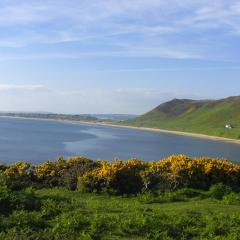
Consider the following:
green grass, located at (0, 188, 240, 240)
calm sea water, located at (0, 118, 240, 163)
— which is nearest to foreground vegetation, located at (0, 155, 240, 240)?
green grass, located at (0, 188, 240, 240)

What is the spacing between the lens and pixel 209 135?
494 ft

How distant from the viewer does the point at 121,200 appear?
50.1ft

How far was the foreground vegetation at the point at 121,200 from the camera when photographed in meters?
10.4

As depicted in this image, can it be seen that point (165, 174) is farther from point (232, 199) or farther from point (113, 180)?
point (232, 199)

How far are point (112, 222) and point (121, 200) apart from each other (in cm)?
448

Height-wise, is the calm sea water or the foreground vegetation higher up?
the foreground vegetation

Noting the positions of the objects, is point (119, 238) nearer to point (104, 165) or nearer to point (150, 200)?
point (150, 200)

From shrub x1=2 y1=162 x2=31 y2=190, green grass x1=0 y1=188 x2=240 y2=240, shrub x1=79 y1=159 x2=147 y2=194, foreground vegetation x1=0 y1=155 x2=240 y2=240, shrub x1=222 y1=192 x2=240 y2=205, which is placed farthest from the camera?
shrub x1=79 y1=159 x2=147 y2=194

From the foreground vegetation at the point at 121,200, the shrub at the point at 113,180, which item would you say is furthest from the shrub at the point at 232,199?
the shrub at the point at 113,180

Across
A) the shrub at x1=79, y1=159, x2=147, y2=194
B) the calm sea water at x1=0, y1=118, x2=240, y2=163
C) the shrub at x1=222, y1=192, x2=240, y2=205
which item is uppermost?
the shrub at x1=79, y1=159, x2=147, y2=194

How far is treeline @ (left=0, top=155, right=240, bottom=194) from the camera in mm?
16688

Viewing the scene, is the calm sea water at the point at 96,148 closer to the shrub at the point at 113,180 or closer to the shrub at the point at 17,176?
the shrub at the point at 17,176

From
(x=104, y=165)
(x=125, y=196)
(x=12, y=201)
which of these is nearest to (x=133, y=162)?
(x=104, y=165)

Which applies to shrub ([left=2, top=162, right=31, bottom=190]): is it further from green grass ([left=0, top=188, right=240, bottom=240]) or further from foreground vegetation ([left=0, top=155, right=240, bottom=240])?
green grass ([left=0, top=188, right=240, bottom=240])
